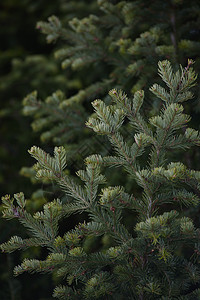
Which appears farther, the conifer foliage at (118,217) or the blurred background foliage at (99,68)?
the blurred background foliage at (99,68)

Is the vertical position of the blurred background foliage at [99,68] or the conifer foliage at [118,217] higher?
the blurred background foliage at [99,68]

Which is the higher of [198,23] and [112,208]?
[198,23]

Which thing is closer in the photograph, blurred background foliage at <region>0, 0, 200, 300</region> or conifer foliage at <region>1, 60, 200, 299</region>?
A: conifer foliage at <region>1, 60, 200, 299</region>

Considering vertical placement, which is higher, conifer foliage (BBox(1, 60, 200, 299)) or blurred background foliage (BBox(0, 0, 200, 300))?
blurred background foliage (BBox(0, 0, 200, 300))

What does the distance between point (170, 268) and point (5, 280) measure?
4.21 feet

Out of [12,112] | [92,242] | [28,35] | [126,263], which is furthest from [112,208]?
[28,35]

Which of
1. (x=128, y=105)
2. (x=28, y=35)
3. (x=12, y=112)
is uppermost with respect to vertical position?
(x=28, y=35)

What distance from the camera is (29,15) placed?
168 inches

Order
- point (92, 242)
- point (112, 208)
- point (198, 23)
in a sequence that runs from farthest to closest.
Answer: point (198, 23) → point (92, 242) → point (112, 208)

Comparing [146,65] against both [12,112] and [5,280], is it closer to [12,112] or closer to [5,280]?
[5,280]

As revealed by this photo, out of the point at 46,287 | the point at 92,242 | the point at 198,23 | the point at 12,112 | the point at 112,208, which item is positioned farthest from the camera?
the point at 12,112

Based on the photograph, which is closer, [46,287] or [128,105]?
[128,105]

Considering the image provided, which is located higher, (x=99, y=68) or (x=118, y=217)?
(x=99, y=68)

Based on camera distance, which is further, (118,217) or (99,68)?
(99,68)
